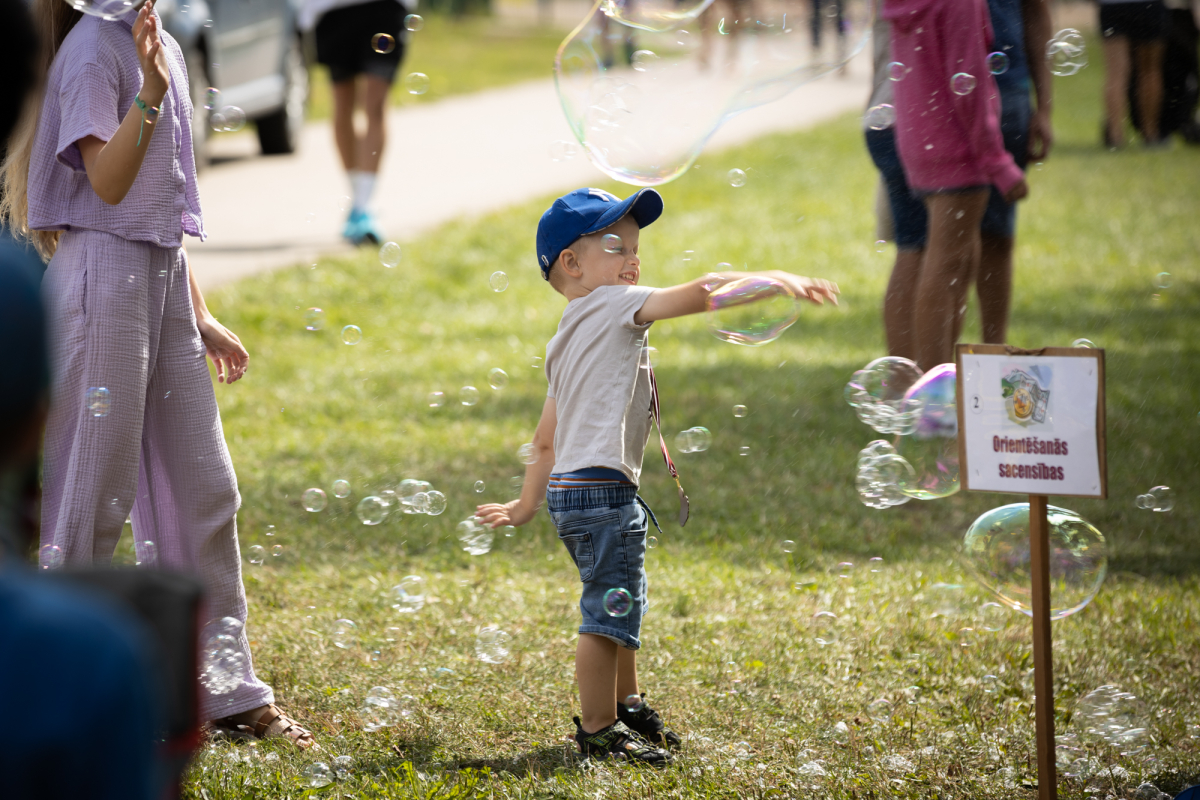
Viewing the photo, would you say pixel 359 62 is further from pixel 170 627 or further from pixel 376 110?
pixel 170 627

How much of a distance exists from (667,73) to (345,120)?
379 centimetres

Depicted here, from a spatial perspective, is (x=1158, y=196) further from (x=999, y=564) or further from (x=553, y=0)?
(x=553, y=0)

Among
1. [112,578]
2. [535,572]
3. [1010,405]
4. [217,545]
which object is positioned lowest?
[535,572]

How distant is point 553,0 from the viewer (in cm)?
3117

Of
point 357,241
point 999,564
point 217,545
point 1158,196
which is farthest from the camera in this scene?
point 1158,196

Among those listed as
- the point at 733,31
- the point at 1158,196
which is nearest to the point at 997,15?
the point at 733,31

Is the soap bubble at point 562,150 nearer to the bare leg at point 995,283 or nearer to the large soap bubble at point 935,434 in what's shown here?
the large soap bubble at point 935,434

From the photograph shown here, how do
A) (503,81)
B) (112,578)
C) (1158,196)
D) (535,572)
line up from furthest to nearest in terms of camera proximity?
(503,81) < (1158,196) < (535,572) < (112,578)

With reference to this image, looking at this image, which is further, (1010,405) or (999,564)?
(999,564)

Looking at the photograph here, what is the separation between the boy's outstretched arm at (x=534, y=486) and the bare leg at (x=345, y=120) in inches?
191

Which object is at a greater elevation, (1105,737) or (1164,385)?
(1105,737)

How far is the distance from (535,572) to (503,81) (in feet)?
43.1

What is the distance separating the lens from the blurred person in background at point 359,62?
22.3 ft

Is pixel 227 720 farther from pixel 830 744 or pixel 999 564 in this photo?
pixel 999 564
